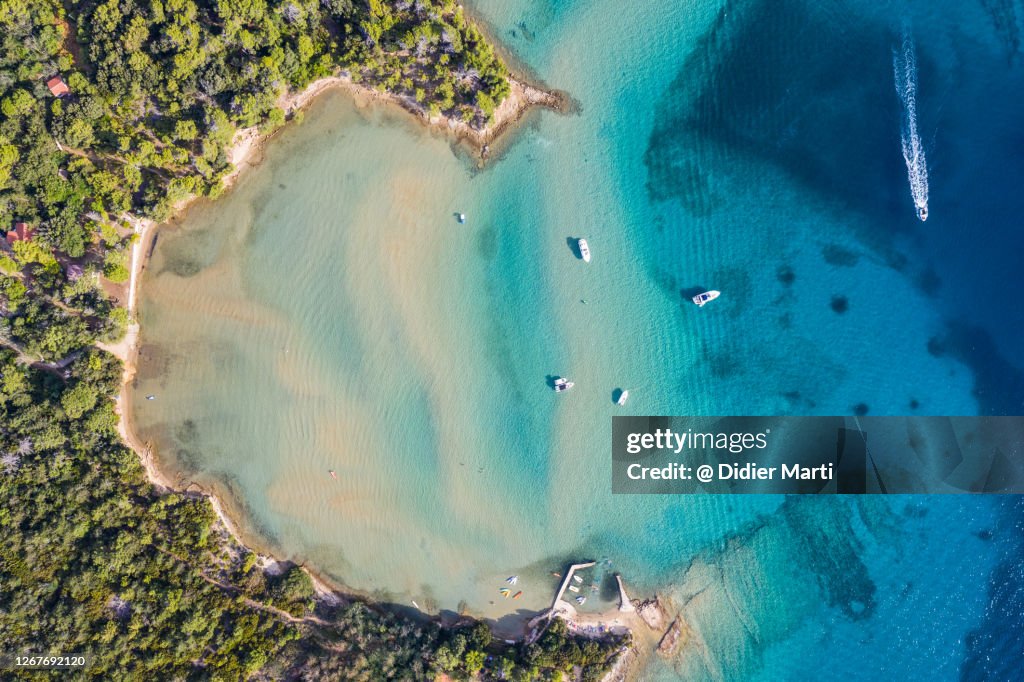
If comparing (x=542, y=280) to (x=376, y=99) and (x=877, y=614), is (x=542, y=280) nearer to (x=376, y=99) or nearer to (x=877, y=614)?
(x=376, y=99)

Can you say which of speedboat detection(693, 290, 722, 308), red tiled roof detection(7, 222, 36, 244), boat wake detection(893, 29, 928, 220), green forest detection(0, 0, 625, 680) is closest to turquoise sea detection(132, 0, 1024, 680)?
boat wake detection(893, 29, 928, 220)

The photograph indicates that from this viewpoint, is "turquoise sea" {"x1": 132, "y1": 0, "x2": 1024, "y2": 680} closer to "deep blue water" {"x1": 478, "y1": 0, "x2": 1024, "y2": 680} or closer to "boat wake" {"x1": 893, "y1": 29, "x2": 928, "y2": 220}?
"deep blue water" {"x1": 478, "y1": 0, "x2": 1024, "y2": 680}

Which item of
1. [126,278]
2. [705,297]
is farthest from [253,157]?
[705,297]

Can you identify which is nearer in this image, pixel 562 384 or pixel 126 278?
pixel 126 278

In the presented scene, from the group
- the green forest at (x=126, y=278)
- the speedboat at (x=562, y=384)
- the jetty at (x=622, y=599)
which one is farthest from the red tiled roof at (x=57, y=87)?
the jetty at (x=622, y=599)

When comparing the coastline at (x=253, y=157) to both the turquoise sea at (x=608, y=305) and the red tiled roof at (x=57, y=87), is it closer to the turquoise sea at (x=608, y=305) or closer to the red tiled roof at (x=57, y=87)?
the turquoise sea at (x=608, y=305)

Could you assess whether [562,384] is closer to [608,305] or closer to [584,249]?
[608,305]
